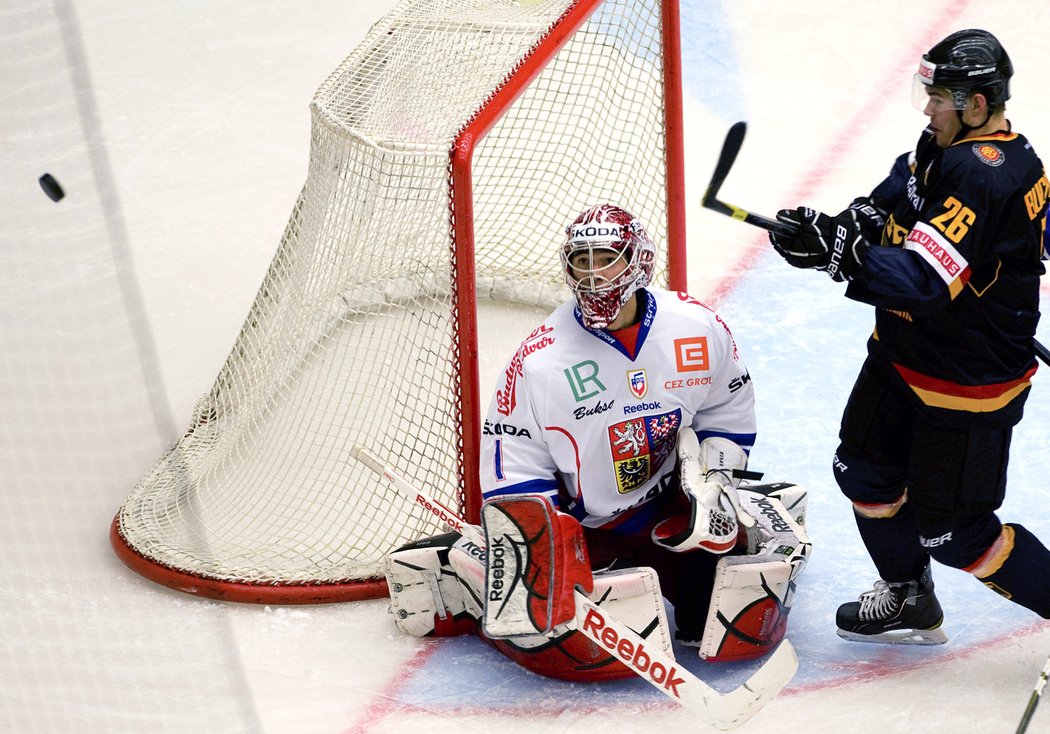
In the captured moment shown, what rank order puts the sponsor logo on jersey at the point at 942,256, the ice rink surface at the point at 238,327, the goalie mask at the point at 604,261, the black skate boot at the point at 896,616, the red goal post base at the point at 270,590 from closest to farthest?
1. the sponsor logo on jersey at the point at 942,256
2. the goalie mask at the point at 604,261
3. the ice rink surface at the point at 238,327
4. the black skate boot at the point at 896,616
5. the red goal post base at the point at 270,590

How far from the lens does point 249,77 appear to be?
20.4 feet

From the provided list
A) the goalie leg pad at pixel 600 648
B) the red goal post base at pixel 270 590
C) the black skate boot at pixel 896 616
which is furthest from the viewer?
the red goal post base at pixel 270 590

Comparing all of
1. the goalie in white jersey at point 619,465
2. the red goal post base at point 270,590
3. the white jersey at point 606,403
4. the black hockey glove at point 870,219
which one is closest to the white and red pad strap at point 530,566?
the goalie in white jersey at point 619,465

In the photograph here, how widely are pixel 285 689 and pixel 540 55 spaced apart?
1.62 meters

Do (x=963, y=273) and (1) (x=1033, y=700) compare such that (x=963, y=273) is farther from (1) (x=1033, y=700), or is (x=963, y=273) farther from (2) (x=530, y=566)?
(2) (x=530, y=566)

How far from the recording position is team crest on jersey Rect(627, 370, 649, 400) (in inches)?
126

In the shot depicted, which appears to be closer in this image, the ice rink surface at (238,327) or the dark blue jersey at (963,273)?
the dark blue jersey at (963,273)

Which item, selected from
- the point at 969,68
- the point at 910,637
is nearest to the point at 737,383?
the point at 910,637

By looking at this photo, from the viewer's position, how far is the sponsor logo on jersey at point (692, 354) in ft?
10.6

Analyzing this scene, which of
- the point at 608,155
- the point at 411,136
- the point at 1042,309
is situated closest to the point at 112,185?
the point at 608,155

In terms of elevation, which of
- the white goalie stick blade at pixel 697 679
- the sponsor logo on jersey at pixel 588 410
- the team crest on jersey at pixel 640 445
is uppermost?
the sponsor logo on jersey at pixel 588 410

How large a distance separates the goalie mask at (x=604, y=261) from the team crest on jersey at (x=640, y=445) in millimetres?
246

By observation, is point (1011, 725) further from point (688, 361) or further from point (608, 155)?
point (608, 155)

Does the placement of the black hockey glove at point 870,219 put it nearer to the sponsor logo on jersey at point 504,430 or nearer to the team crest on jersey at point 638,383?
the team crest on jersey at point 638,383
